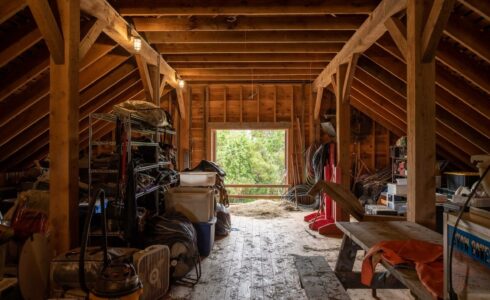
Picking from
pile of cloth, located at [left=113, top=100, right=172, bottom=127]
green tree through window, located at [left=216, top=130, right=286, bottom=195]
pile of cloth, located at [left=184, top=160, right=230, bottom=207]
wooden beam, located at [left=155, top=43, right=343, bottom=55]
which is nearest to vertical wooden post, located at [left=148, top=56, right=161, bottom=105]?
wooden beam, located at [left=155, top=43, right=343, bottom=55]

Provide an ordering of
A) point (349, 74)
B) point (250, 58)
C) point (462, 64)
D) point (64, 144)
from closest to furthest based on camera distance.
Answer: point (64, 144) < point (462, 64) < point (349, 74) < point (250, 58)

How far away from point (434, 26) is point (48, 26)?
2706 millimetres

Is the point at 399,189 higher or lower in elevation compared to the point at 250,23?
lower

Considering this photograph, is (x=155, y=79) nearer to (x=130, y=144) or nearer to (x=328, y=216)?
(x=130, y=144)

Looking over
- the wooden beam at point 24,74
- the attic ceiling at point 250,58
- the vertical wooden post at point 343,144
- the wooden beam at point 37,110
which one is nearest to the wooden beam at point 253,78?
the attic ceiling at point 250,58

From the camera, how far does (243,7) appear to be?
369 centimetres

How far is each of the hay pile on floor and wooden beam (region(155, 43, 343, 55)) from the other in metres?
3.00

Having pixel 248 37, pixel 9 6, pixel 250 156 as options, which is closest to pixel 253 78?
pixel 248 37

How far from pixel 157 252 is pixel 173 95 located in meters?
5.65

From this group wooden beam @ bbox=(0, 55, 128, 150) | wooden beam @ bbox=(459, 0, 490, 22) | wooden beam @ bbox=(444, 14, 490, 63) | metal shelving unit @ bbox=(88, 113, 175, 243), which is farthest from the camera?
wooden beam @ bbox=(0, 55, 128, 150)

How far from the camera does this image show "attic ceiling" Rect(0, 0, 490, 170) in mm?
3434

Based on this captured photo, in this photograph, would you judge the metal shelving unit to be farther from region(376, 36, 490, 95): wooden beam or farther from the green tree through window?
the green tree through window

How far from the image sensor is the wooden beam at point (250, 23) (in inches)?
165

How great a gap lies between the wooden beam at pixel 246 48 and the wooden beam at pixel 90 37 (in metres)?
1.90
